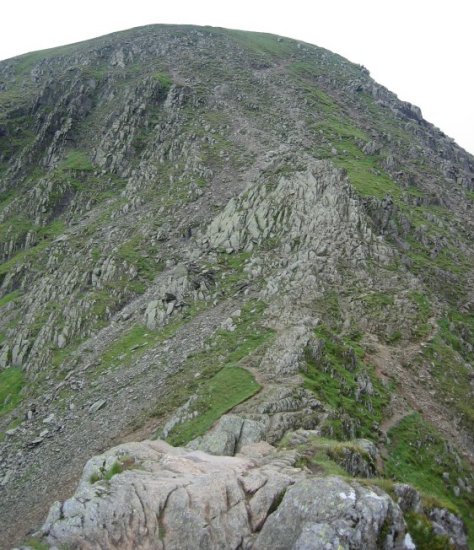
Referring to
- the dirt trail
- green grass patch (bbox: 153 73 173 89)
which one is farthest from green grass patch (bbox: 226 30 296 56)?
the dirt trail

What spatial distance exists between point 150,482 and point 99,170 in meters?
80.5

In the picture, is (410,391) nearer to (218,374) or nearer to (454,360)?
(454,360)

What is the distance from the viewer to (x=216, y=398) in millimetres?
33438

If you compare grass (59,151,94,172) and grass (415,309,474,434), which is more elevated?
grass (59,151,94,172)

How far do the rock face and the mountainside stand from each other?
0.26 ft

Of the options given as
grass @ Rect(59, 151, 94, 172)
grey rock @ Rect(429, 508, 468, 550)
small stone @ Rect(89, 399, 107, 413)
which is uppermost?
grass @ Rect(59, 151, 94, 172)

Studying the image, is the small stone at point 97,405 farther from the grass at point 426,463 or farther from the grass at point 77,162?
the grass at point 77,162

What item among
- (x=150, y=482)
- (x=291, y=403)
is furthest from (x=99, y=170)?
(x=150, y=482)

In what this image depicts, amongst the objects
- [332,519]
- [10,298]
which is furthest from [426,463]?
[10,298]

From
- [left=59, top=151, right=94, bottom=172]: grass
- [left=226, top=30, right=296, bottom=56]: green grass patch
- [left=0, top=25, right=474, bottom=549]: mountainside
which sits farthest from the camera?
[left=226, top=30, right=296, bottom=56]: green grass patch

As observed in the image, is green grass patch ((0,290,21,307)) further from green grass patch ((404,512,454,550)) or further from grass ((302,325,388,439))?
green grass patch ((404,512,454,550))

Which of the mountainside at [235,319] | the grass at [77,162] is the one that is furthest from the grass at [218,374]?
the grass at [77,162]

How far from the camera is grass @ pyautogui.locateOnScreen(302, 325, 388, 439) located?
102 ft

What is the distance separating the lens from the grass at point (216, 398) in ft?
100
